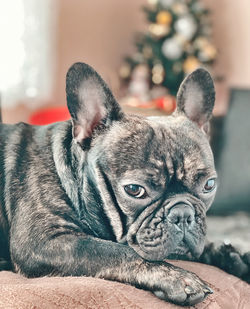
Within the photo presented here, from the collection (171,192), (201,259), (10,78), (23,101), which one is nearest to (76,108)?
(171,192)

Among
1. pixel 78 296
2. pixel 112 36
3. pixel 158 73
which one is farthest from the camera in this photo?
pixel 112 36

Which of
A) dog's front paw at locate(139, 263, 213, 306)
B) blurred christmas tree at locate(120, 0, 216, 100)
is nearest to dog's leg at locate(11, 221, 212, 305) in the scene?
dog's front paw at locate(139, 263, 213, 306)

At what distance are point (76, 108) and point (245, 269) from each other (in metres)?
0.50

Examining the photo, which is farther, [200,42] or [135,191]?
[200,42]

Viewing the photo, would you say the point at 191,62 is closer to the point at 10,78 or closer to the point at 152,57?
the point at 152,57

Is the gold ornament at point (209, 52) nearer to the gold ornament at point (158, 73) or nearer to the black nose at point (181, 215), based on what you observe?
the gold ornament at point (158, 73)

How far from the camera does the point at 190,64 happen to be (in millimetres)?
3764

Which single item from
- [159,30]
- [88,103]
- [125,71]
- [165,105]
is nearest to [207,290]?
[88,103]

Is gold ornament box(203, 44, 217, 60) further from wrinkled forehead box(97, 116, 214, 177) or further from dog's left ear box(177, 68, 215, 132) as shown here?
wrinkled forehead box(97, 116, 214, 177)

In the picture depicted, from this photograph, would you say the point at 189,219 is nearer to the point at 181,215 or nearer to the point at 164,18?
the point at 181,215

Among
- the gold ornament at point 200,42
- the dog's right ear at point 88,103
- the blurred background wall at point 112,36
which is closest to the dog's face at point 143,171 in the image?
the dog's right ear at point 88,103

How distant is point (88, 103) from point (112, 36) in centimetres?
335

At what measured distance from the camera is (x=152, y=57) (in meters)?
3.87

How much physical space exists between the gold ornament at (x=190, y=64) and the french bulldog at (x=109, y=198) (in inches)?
107
